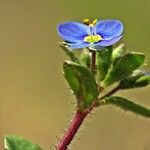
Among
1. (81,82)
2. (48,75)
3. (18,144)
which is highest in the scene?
(81,82)

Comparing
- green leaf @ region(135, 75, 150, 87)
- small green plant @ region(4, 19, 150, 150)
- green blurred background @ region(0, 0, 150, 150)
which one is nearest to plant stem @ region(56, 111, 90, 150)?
small green plant @ region(4, 19, 150, 150)

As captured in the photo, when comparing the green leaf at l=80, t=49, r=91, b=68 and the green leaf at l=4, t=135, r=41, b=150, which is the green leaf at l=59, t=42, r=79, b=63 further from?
the green leaf at l=4, t=135, r=41, b=150

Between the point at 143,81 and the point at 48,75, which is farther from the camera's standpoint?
the point at 48,75

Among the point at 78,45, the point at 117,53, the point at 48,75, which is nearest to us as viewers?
the point at 78,45

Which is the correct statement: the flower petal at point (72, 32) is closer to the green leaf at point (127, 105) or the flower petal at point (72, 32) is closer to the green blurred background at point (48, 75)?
the green leaf at point (127, 105)

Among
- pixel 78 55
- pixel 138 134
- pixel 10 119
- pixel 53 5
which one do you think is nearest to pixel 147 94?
pixel 138 134

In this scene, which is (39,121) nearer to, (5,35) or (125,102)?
(5,35)

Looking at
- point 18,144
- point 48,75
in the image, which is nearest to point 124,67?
point 18,144

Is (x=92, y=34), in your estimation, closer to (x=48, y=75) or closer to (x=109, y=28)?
(x=109, y=28)

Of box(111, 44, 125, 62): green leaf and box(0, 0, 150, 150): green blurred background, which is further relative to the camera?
box(0, 0, 150, 150): green blurred background
